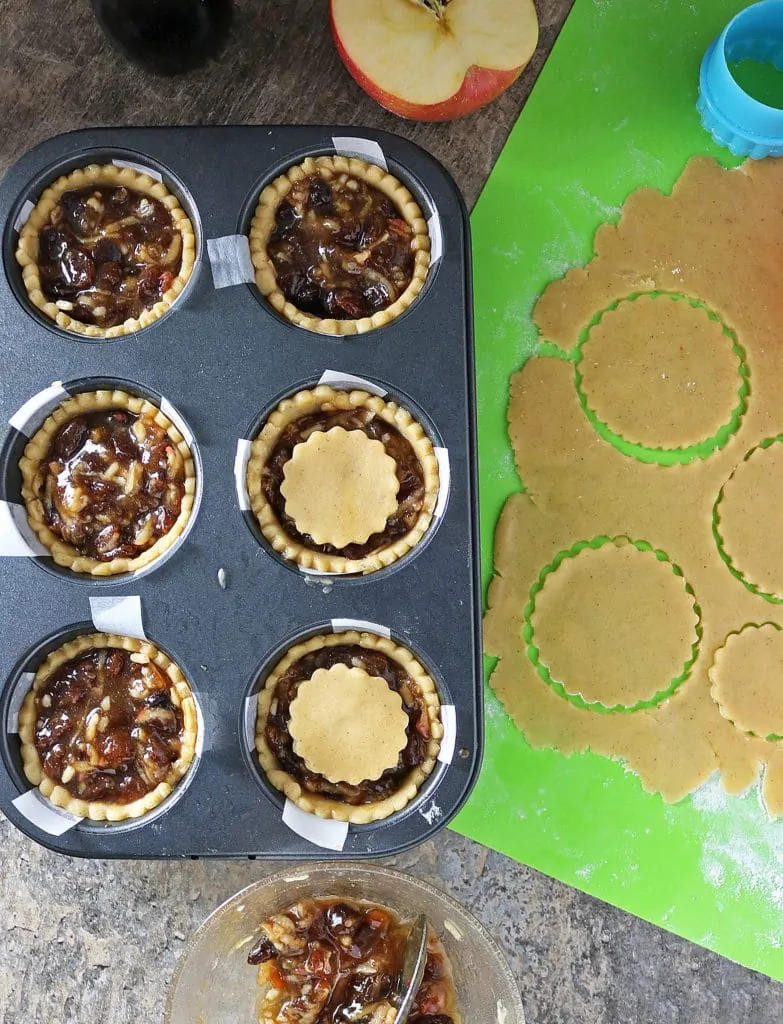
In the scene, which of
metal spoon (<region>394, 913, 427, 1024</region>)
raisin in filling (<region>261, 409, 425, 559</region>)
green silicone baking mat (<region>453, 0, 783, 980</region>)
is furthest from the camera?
green silicone baking mat (<region>453, 0, 783, 980</region>)

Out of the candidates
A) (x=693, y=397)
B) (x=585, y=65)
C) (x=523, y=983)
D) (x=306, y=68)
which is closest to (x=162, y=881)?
(x=523, y=983)

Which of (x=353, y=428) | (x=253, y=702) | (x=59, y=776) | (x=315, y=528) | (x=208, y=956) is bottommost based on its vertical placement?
(x=208, y=956)

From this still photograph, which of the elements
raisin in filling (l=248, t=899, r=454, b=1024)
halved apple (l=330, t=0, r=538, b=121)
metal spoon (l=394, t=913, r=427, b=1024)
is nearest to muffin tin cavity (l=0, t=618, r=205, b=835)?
raisin in filling (l=248, t=899, r=454, b=1024)

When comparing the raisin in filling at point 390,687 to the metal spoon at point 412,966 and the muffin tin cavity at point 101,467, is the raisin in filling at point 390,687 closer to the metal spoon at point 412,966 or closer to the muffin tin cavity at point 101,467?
the metal spoon at point 412,966

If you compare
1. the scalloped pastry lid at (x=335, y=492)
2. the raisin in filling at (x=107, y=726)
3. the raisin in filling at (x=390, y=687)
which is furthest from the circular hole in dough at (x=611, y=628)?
the raisin in filling at (x=107, y=726)

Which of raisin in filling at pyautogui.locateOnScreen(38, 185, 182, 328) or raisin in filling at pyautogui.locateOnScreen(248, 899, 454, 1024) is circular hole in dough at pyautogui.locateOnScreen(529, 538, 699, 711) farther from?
raisin in filling at pyautogui.locateOnScreen(38, 185, 182, 328)

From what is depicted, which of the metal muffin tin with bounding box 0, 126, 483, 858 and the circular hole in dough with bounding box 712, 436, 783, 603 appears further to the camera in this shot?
the circular hole in dough with bounding box 712, 436, 783, 603

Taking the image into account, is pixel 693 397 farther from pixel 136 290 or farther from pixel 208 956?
pixel 208 956
